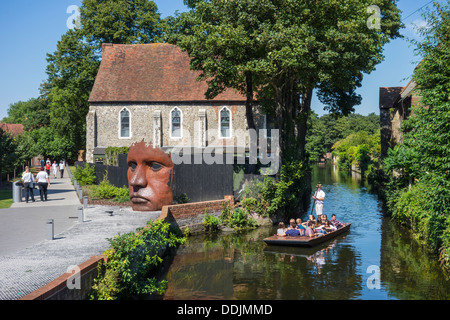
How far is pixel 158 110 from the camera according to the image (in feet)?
130

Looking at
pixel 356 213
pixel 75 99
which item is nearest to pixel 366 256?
pixel 356 213

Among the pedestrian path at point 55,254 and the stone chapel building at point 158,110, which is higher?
the stone chapel building at point 158,110

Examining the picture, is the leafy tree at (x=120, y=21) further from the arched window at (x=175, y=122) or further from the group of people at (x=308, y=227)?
the group of people at (x=308, y=227)

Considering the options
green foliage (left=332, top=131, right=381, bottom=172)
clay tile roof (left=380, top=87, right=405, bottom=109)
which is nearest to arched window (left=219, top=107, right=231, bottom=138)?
clay tile roof (left=380, top=87, right=405, bottom=109)

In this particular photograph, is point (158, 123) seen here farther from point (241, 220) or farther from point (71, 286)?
point (71, 286)

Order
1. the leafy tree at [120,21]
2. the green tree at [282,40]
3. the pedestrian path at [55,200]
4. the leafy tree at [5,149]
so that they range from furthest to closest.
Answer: the leafy tree at [120,21] < the leafy tree at [5,149] < the pedestrian path at [55,200] < the green tree at [282,40]

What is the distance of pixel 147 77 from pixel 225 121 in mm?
8645

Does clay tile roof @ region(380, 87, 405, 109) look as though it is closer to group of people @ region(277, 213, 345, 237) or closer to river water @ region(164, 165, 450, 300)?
river water @ region(164, 165, 450, 300)

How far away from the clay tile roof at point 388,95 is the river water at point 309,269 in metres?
21.2

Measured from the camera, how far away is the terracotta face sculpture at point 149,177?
62.7 feet

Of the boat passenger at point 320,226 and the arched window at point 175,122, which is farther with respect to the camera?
the arched window at point 175,122

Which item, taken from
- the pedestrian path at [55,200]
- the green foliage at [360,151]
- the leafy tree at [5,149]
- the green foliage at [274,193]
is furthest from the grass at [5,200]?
the green foliage at [360,151]

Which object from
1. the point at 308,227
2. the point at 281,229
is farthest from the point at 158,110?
the point at 308,227

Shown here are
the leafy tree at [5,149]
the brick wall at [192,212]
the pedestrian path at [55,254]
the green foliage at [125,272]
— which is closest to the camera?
the pedestrian path at [55,254]
